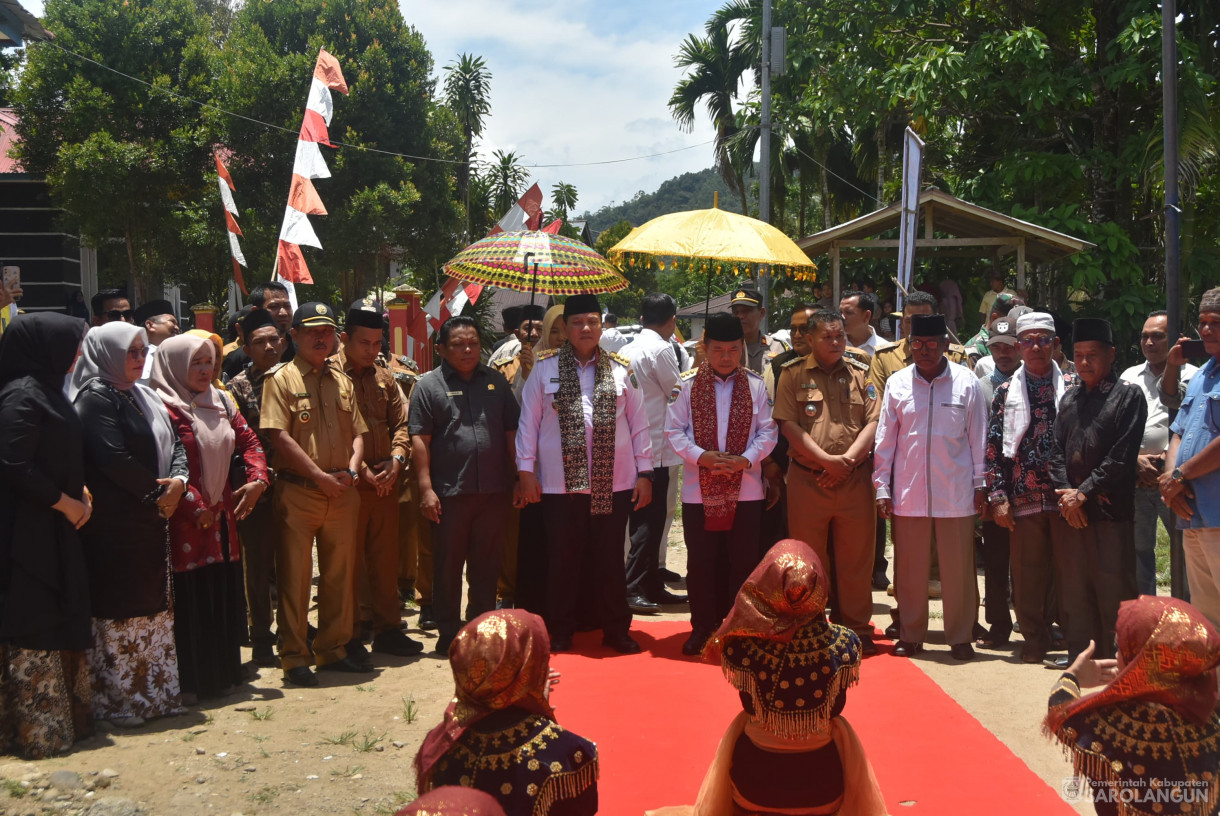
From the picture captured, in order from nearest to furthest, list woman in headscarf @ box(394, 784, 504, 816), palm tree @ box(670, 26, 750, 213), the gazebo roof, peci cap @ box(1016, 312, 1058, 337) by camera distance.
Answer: woman in headscarf @ box(394, 784, 504, 816) < peci cap @ box(1016, 312, 1058, 337) < the gazebo roof < palm tree @ box(670, 26, 750, 213)

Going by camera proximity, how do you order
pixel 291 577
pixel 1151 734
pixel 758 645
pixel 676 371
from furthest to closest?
pixel 676 371 < pixel 291 577 < pixel 758 645 < pixel 1151 734

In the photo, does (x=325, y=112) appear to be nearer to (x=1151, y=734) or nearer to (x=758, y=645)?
(x=758, y=645)

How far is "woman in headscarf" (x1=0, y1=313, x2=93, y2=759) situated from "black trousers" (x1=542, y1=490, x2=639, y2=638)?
256cm

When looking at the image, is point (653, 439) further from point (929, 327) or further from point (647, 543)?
point (929, 327)

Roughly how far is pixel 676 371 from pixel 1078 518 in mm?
2866

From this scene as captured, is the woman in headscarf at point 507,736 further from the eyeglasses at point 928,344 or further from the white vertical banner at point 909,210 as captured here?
the white vertical banner at point 909,210

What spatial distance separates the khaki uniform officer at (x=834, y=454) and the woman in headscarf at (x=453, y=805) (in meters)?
4.61

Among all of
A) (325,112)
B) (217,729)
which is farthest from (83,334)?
(325,112)

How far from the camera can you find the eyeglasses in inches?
244

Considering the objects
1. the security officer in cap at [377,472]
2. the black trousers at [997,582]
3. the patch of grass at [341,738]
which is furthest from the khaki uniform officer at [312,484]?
the black trousers at [997,582]

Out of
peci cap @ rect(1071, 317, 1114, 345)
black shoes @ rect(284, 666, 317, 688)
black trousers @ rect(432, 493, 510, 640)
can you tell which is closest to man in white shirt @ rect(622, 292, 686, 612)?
black trousers @ rect(432, 493, 510, 640)

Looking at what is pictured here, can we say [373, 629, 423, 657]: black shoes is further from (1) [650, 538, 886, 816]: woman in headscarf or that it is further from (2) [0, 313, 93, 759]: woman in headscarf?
(1) [650, 538, 886, 816]: woman in headscarf

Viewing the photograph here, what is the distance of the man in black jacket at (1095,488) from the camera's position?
5.71 metres

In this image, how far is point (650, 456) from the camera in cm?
646
